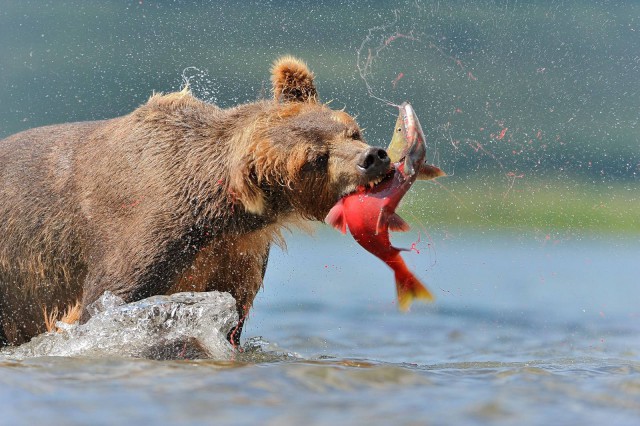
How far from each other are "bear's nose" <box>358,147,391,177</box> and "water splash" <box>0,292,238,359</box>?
147cm

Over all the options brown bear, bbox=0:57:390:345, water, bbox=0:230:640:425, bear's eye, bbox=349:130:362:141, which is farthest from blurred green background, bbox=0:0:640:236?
bear's eye, bbox=349:130:362:141

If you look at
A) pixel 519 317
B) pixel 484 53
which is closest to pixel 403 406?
pixel 519 317

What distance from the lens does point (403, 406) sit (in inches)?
175

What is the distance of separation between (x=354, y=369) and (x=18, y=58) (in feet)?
40.2

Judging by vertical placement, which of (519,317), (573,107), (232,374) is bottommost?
(519,317)

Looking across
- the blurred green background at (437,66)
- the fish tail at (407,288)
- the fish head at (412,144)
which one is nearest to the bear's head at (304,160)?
the fish head at (412,144)

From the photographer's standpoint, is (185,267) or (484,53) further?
(484,53)

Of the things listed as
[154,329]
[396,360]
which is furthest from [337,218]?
[396,360]

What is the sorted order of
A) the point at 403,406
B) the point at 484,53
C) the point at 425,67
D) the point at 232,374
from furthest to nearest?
the point at 484,53 < the point at 425,67 < the point at 232,374 < the point at 403,406

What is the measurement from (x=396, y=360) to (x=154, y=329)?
248cm

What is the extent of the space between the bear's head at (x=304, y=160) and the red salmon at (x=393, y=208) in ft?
0.28

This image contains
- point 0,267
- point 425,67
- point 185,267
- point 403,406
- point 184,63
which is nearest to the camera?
point 403,406

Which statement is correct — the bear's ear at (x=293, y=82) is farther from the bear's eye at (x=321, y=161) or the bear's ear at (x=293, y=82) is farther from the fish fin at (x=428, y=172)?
the fish fin at (x=428, y=172)

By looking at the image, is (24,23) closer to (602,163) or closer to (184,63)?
(184,63)
